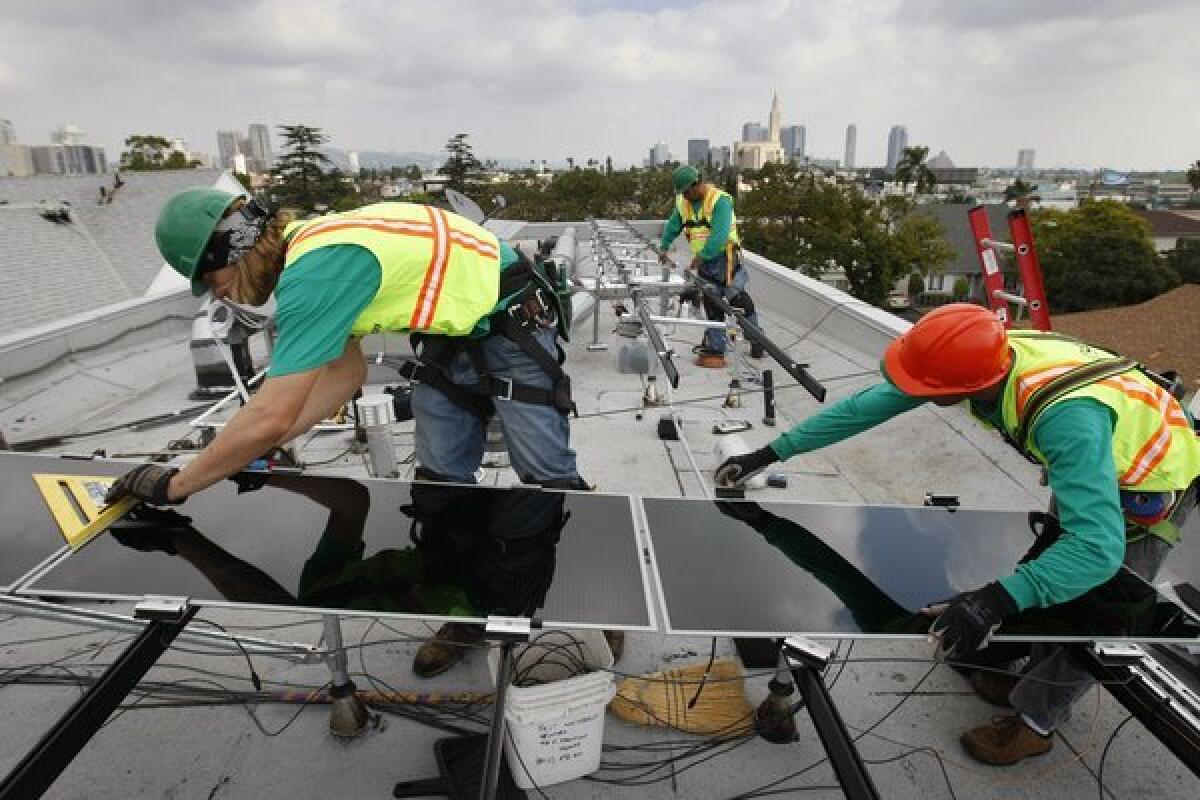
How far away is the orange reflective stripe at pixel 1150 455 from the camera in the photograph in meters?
2.25

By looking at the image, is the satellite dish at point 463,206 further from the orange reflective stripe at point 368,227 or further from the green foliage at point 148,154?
the green foliage at point 148,154

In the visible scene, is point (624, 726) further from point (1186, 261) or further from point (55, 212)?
point (1186, 261)

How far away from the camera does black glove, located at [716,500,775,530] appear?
2510 mm

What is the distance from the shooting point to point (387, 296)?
2.32 metres

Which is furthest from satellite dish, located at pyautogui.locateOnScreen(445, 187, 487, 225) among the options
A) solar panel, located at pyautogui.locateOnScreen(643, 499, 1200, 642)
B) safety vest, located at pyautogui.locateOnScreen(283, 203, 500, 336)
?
solar panel, located at pyautogui.locateOnScreen(643, 499, 1200, 642)

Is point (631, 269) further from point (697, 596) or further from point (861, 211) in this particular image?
point (861, 211)

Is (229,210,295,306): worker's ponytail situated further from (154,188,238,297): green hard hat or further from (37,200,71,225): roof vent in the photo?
(37,200,71,225): roof vent

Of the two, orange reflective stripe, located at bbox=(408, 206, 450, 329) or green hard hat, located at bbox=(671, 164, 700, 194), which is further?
green hard hat, located at bbox=(671, 164, 700, 194)

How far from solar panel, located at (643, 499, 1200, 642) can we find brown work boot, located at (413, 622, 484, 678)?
1.09 m

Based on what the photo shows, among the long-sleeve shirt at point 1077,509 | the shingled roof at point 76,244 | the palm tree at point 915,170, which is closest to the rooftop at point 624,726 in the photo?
the long-sleeve shirt at point 1077,509

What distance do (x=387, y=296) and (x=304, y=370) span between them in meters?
0.43

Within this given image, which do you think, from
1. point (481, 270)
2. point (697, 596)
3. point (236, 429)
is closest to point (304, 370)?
point (236, 429)

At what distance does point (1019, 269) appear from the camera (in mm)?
6227

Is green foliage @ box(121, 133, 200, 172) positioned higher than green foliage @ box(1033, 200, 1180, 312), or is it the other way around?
green foliage @ box(121, 133, 200, 172)
